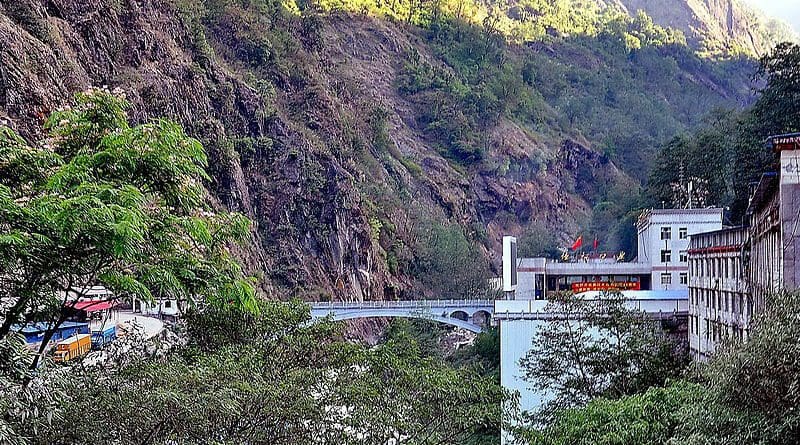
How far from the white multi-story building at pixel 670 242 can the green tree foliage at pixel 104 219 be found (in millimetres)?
30732

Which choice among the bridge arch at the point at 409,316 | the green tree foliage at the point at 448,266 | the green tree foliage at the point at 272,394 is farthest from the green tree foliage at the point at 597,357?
the green tree foliage at the point at 448,266

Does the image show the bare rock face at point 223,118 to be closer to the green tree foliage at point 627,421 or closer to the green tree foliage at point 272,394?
the green tree foliage at point 272,394

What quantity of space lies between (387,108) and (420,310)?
49.3m

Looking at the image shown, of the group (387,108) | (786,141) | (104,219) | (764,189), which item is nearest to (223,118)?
(387,108)

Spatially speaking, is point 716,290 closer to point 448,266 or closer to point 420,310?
point 420,310

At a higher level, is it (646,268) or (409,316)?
(646,268)

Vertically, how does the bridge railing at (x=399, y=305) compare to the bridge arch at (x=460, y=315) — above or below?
above

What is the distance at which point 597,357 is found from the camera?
24.5 metres

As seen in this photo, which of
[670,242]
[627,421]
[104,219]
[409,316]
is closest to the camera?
[104,219]

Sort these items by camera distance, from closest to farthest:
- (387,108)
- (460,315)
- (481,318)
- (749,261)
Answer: (749,261) < (460,315) < (481,318) < (387,108)

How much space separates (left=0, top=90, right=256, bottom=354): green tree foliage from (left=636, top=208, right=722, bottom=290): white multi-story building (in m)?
30.7

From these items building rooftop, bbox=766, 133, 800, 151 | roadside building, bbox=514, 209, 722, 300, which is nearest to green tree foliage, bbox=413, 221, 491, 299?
roadside building, bbox=514, 209, 722, 300

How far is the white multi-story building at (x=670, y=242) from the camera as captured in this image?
39.9m

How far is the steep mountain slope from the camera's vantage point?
163375 millimetres
